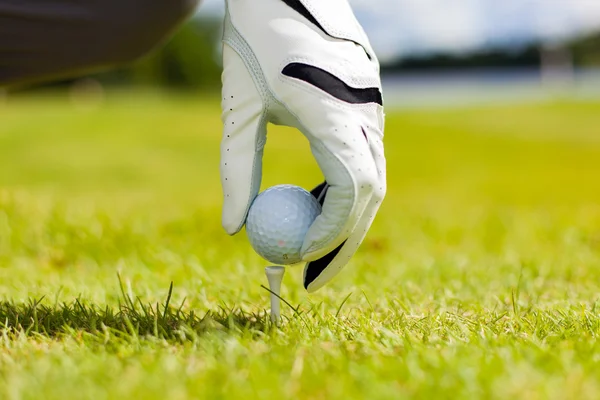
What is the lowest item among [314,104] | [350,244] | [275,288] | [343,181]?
[275,288]

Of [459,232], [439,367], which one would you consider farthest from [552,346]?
[459,232]

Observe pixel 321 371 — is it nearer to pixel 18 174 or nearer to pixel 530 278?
pixel 530 278

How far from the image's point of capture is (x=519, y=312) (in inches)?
96.8

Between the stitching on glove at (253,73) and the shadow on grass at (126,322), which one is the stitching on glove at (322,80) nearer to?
the stitching on glove at (253,73)

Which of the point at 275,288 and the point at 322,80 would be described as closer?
the point at 322,80

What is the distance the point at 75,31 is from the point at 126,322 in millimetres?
1256

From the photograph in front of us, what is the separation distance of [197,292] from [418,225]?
9.80 ft

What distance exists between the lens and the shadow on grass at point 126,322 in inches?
80.4

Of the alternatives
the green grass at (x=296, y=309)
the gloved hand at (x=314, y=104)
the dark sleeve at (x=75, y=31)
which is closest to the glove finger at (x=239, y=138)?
the gloved hand at (x=314, y=104)

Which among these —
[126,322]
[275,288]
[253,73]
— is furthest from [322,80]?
[126,322]

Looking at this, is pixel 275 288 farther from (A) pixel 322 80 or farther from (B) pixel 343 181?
(A) pixel 322 80

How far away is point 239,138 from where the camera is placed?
7.01ft

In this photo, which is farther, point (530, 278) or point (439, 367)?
point (530, 278)

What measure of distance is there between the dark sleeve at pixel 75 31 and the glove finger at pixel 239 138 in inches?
24.7
